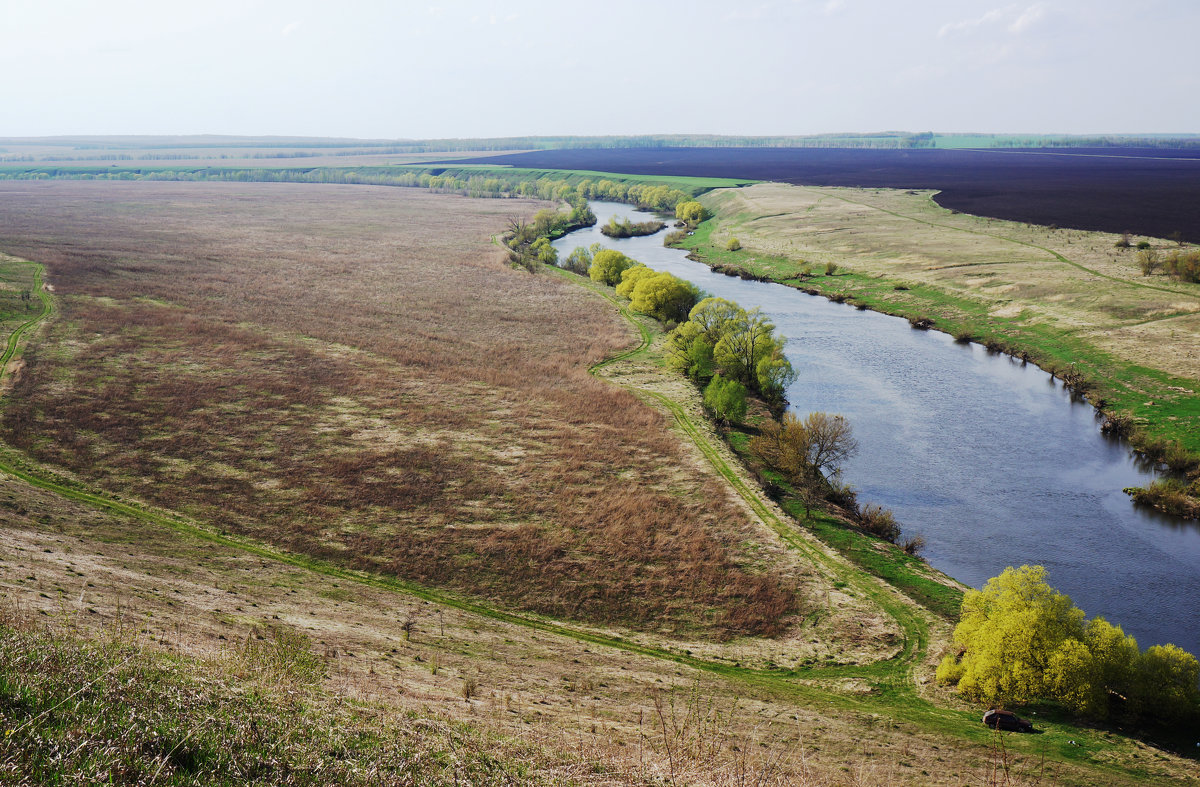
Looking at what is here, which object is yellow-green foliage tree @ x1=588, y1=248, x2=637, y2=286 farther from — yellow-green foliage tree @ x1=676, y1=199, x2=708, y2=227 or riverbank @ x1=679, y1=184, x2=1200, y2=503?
yellow-green foliage tree @ x1=676, y1=199, x2=708, y2=227

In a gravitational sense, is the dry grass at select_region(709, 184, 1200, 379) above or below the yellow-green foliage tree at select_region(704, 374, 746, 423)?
above

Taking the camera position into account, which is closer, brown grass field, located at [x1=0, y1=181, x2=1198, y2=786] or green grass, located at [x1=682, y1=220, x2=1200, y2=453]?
brown grass field, located at [x1=0, y1=181, x2=1198, y2=786]

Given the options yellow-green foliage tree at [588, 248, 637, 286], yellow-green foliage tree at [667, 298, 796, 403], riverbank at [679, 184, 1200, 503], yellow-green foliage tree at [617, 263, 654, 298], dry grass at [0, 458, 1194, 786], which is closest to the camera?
dry grass at [0, 458, 1194, 786]

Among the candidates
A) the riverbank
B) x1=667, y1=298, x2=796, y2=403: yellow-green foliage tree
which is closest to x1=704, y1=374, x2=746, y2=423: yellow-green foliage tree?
x1=667, y1=298, x2=796, y2=403: yellow-green foliage tree

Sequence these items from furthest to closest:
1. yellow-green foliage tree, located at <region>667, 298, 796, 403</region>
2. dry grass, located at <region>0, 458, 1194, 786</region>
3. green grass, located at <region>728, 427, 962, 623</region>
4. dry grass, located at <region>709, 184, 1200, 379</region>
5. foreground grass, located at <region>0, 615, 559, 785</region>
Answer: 1. dry grass, located at <region>709, 184, 1200, 379</region>
2. yellow-green foliage tree, located at <region>667, 298, 796, 403</region>
3. green grass, located at <region>728, 427, 962, 623</region>
4. dry grass, located at <region>0, 458, 1194, 786</region>
5. foreground grass, located at <region>0, 615, 559, 785</region>

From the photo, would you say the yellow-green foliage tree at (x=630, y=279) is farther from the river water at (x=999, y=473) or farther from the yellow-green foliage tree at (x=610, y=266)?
the river water at (x=999, y=473)

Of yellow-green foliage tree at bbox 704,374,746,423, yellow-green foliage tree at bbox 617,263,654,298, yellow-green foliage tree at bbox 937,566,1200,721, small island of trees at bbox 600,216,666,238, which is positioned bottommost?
yellow-green foliage tree at bbox 937,566,1200,721

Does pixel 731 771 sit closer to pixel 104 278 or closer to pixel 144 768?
pixel 144 768
